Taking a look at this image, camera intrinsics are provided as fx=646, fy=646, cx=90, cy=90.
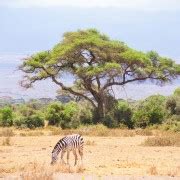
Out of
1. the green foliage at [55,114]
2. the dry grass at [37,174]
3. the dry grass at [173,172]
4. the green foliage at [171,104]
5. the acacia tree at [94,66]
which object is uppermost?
the acacia tree at [94,66]

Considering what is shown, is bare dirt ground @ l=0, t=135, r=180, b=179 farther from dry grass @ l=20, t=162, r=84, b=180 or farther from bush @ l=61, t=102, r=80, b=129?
bush @ l=61, t=102, r=80, b=129

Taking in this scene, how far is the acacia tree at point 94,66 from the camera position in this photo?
170 feet

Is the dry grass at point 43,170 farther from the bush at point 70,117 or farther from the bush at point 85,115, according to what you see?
the bush at point 85,115

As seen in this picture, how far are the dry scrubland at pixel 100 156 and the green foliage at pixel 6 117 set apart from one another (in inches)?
438

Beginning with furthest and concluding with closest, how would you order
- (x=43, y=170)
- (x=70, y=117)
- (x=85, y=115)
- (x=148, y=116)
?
(x=85, y=115) → (x=70, y=117) → (x=148, y=116) → (x=43, y=170)

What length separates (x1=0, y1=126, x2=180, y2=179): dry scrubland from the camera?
69.9 ft

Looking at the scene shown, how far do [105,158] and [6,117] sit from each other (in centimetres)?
2662

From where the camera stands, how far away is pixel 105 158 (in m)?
26.8

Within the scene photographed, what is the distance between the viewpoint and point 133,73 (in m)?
54.1

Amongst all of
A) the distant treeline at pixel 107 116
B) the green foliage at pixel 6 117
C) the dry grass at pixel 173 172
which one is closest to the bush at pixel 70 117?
the distant treeline at pixel 107 116

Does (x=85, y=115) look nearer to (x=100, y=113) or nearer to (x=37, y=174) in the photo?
(x=100, y=113)

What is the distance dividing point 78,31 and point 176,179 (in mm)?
36434

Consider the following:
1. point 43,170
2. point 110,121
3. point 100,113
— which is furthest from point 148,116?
point 43,170

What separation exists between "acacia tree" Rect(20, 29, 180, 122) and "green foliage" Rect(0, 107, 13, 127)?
3.11 m
